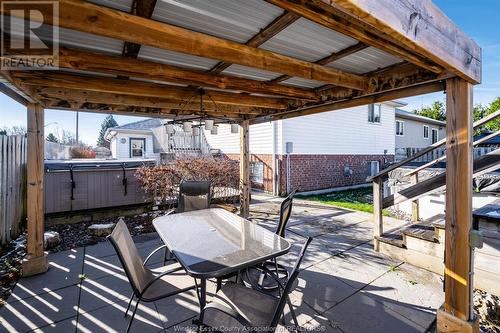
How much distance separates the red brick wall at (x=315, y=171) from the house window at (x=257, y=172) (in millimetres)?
176

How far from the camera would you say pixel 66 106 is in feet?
14.2

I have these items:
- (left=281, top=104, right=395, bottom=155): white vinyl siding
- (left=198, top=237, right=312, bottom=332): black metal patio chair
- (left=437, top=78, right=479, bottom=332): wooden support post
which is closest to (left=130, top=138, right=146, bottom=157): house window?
(left=281, top=104, right=395, bottom=155): white vinyl siding

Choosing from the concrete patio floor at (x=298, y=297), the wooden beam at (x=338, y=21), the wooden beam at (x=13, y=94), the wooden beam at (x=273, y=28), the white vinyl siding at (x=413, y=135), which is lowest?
the concrete patio floor at (x=298, y=297)

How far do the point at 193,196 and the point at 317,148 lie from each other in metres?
7.21

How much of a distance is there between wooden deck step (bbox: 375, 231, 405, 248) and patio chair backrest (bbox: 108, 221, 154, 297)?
3742 mm

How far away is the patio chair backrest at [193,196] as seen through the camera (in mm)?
4762

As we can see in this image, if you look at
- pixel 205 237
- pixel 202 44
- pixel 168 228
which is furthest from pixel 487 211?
pixel 168 228

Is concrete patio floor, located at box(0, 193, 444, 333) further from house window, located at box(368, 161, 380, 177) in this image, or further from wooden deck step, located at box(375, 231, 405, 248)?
house window, located at box(368, 161, 380, 177)

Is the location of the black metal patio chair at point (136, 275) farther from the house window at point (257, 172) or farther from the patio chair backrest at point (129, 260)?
the house window at point (257, 172)

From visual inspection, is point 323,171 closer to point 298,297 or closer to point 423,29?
point 298,297

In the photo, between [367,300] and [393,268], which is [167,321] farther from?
[393,268]

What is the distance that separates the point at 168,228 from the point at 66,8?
8.16 ft

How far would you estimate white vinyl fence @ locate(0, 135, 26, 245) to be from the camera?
437cm

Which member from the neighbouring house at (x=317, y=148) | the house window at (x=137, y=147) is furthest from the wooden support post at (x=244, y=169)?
the house window at (x=137, y=147)
